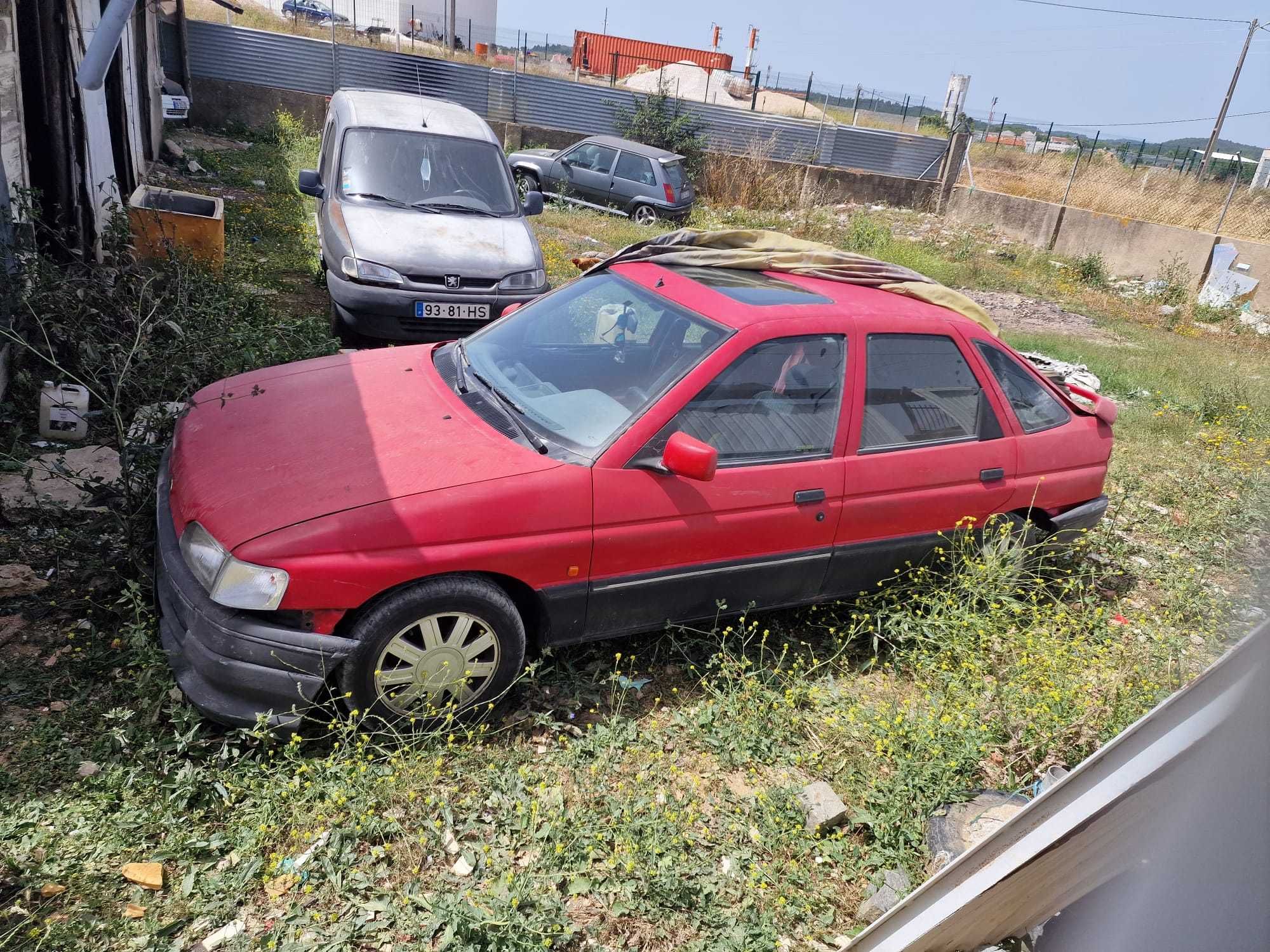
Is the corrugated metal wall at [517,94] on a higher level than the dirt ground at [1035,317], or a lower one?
higher

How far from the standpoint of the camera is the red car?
279 centimetres

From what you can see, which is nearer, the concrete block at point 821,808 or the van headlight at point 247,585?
the van headlight at point 247,585

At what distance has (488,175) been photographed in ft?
25.7

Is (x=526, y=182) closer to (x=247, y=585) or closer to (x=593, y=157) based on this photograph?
(x=593, y=157)

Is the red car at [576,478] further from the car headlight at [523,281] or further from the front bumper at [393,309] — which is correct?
the car headlight at [523,281]

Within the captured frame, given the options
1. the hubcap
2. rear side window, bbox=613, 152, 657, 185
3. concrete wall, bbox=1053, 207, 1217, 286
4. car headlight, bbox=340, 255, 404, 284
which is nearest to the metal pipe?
car headlight, bbox=340, 255, 404, 284

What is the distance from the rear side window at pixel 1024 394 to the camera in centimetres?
413

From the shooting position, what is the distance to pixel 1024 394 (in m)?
4.24

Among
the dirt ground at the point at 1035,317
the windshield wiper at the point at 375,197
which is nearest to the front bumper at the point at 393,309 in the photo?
the windshield wiper at the point at 375,197

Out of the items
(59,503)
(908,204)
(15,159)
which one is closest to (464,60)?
(908,204)

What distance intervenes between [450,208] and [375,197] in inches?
24.8

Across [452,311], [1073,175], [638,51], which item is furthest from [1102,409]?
[638,51]

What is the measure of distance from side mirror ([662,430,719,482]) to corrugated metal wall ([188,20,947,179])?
19142 millimetres

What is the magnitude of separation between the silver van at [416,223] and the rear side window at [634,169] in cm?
662
